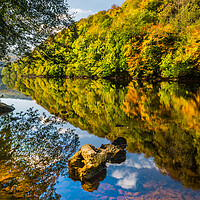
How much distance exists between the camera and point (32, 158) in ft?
18.5

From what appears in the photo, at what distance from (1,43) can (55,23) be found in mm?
3228

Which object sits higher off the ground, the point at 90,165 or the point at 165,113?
the point at 90,165

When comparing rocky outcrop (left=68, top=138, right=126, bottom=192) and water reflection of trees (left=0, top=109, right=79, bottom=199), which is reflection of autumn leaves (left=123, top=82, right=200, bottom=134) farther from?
water reflection of trees (left=0, top=109, right=79, bottom=199)

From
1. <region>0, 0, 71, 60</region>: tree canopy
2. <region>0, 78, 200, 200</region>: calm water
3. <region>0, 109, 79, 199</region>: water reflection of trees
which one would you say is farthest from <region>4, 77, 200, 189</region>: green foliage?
<region>0, 0, 71, 60</region>: tree canopy

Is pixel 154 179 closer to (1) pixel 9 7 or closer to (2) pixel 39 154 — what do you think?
(2) pixel 39 154

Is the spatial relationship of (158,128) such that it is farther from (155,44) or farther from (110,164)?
(155,44)

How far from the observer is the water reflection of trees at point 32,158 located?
4.17 m

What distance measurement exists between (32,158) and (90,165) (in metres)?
2.22

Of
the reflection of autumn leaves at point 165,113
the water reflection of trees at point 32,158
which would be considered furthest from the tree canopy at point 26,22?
the reflection of autumn leaves at point 165,113

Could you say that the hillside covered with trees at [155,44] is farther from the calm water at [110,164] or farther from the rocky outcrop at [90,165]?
the rocky outcrop at [90,165]

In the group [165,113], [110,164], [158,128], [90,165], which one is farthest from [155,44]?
[90,165]

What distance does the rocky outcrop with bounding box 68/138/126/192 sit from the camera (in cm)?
462

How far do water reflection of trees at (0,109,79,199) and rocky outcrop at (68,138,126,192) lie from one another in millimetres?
410

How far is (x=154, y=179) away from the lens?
15.5 feet
